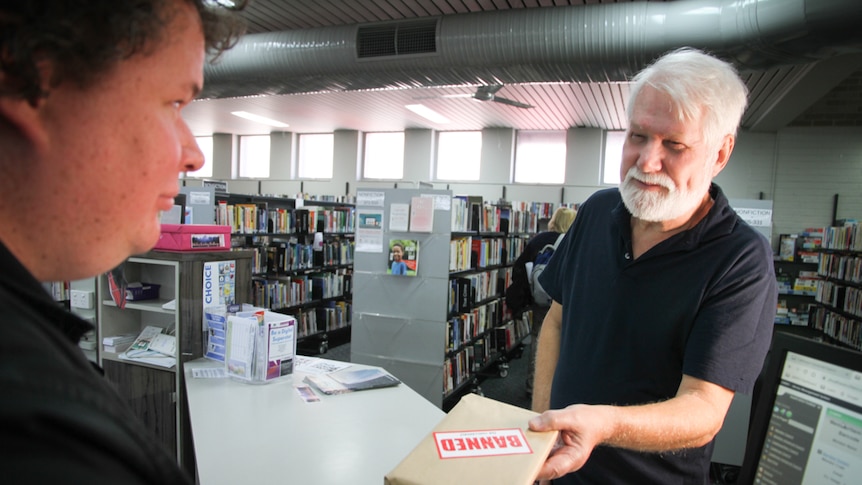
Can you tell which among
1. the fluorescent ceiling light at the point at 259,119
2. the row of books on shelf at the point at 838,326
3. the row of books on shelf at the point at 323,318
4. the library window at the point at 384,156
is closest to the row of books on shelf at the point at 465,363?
the row of books on shelf at the point at 323,318

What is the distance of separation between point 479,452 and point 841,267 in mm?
8359

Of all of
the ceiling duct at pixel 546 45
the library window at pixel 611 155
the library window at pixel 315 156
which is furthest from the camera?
the library window at pixel 315 156

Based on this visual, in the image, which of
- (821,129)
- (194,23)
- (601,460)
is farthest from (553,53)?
(821,129)

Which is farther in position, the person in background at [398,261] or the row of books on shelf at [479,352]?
the row of books on shelf at [479,352]

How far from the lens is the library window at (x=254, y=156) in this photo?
1309 cm

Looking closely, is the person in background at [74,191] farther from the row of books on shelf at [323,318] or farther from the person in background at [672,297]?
the row of books on shelf at [323,318]

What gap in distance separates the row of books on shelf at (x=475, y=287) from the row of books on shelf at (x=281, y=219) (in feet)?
8.33

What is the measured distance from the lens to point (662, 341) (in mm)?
1103

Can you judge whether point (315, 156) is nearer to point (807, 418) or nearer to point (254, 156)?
point (254, 156)

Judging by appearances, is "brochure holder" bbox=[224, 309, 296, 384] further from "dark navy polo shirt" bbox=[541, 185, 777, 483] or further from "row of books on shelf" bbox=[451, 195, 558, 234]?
"row of books on shelf" bbox=[451, 195, 558, 234]

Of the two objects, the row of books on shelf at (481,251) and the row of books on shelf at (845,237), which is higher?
the row of books on shelf at (845,237)

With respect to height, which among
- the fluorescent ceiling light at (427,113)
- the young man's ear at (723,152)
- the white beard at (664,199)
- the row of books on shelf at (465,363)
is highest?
the fluorescent ceiling light at (427,113)

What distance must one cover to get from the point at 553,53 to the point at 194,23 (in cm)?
447

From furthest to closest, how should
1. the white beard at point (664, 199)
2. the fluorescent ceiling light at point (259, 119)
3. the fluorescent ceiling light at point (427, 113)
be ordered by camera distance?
the fluorescent ceiling light at point (259, 119) → the fluorescent ceiling light at point (427, 113) → the white beard at point (664, 199)
